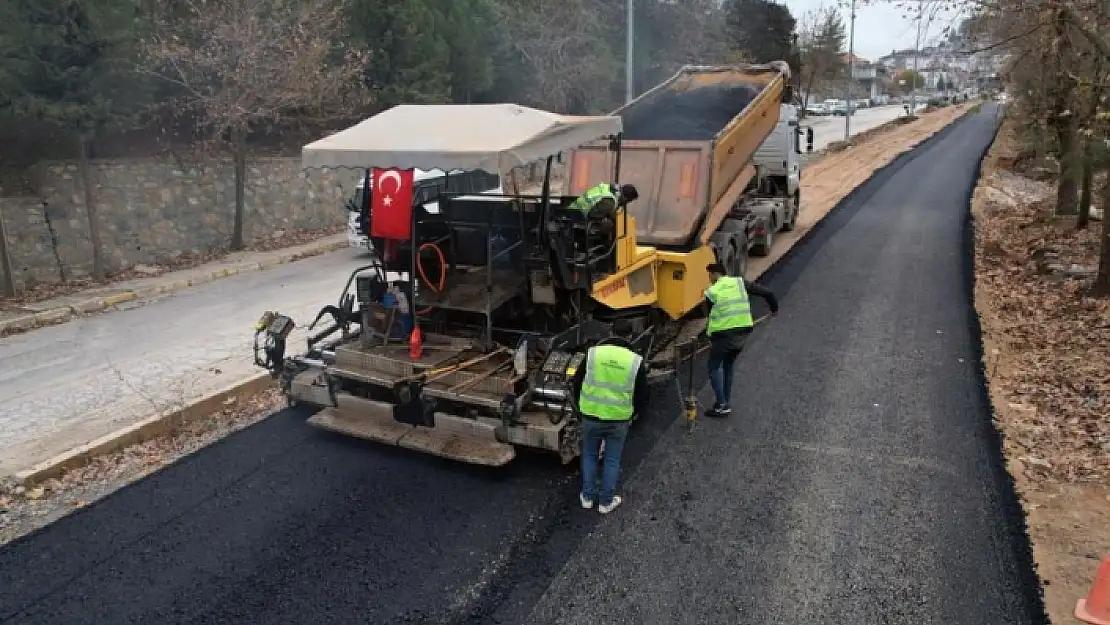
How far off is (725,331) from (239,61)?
39.3 feet

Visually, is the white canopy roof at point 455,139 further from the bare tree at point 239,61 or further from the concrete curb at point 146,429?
the bare tree at point 239,61

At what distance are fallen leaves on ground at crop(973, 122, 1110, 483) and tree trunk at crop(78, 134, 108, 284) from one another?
13.4 m

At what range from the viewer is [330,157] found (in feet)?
20.1

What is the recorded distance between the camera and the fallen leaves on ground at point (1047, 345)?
6449mm

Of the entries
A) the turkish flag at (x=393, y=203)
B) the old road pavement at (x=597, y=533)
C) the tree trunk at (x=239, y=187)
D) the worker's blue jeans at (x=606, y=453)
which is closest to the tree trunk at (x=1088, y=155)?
the old road pavement at (x=597, y=533)

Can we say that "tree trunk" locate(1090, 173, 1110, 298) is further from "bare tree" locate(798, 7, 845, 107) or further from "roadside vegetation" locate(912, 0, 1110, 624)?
"bare tree" locate(798, 7, 845, 107)

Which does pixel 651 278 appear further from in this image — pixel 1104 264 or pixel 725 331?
pixel 1104 264

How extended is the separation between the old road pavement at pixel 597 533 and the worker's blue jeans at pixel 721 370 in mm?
262

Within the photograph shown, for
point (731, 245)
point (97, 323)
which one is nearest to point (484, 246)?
point (731, 245)

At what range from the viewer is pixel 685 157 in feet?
32.2

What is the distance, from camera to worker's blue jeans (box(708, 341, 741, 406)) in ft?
23.0

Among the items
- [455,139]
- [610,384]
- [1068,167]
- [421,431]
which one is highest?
[455,139]

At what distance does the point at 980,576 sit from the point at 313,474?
468cm

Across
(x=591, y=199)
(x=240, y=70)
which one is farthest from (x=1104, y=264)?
(x=240, y=70)
